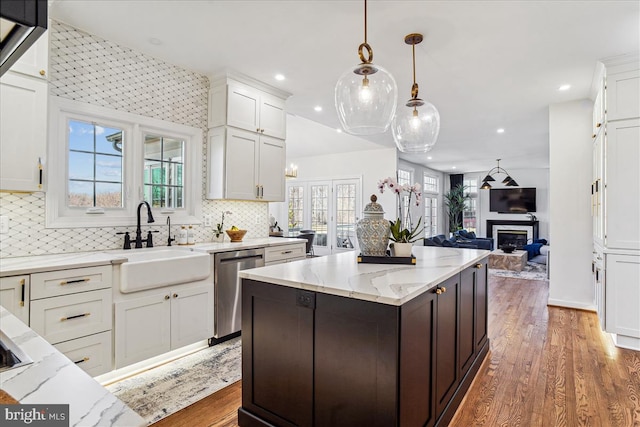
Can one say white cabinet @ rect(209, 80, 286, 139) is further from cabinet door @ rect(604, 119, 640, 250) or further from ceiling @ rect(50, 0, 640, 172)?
cabinet door @ rect(604, 119, 640, 250)

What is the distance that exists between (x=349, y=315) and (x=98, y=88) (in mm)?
2831

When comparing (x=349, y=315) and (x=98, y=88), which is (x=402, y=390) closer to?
(x=349, y=315)

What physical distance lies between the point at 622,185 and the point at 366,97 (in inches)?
111

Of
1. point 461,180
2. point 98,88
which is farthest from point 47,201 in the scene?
point 461,180

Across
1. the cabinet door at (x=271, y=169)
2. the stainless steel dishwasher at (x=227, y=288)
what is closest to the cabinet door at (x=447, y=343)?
the stainless steel dishwasher at (x=227, y=288)

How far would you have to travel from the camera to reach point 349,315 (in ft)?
5.17

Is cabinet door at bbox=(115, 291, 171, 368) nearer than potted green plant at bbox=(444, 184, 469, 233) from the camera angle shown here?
Yes

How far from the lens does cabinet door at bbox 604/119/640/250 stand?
10.3 feet

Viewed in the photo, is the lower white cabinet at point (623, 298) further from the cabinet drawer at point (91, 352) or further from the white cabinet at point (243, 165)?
the cabinet drawer at point (91, 352)

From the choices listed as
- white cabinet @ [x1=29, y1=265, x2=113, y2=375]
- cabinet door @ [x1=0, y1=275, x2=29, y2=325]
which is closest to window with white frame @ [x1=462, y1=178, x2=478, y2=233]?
white cabinet @ [x1=29, y1=265, x2=113, y2=375]

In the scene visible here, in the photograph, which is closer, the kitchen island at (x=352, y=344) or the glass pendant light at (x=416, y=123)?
the kitchen island at (x=352, y=344)

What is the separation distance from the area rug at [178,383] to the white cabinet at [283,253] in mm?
958

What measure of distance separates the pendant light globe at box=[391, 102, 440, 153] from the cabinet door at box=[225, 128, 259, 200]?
1.70 metres

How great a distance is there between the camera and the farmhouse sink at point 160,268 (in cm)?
248
